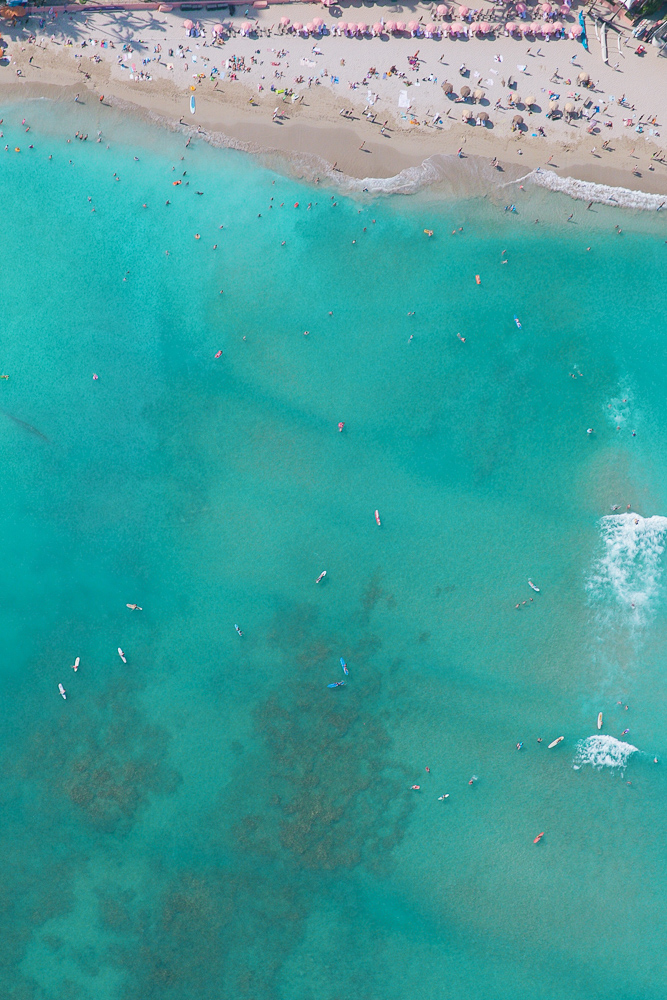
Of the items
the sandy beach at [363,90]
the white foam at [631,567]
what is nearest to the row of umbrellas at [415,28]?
the sandy beach at [363,90]

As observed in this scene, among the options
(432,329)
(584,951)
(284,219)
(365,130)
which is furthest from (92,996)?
(365,130)

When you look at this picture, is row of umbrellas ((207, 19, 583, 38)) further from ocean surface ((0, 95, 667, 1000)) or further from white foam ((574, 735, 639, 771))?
white foam ((574, 735, 639, 771))

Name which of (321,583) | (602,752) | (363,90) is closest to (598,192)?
(363,90)

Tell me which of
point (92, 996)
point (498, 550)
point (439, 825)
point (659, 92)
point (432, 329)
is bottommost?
point (92, 996)

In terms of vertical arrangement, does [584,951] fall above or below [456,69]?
below

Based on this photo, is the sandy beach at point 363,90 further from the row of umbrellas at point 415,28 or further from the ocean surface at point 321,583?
the ocean surface at point 321,583

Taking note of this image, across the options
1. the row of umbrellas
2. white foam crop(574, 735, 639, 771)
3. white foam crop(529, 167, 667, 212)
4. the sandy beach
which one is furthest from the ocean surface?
the row of umbrellas

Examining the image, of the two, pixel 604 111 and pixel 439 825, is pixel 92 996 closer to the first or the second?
pixel 439 825

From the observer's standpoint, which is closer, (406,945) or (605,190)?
(406,945)
